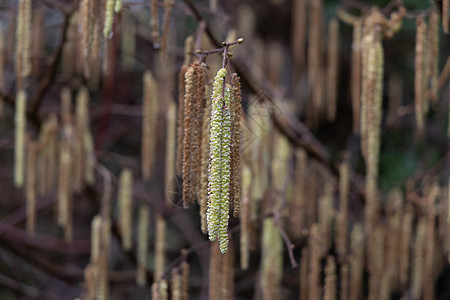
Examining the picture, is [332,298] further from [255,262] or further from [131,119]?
[131,119]

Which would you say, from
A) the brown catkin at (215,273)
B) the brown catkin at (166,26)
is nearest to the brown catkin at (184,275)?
the brown catkin at (215,273)

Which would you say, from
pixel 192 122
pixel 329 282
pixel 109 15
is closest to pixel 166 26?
pixel 109 15

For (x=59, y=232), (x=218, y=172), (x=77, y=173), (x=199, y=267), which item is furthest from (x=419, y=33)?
(x=59, y=232)

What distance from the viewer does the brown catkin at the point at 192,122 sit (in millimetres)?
905

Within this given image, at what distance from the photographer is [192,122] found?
3.00 feet

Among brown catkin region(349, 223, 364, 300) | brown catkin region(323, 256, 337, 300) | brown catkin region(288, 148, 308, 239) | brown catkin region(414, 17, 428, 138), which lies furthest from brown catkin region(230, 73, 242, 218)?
brown catkin region(288, 148, 308, 239)

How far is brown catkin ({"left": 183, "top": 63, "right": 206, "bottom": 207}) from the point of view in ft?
2.97

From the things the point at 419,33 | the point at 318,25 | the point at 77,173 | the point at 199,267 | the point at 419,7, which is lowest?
the point at 199,267

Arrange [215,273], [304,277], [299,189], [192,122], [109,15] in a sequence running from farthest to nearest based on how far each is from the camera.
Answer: [299,189], [304,277], [215,273], [109,15], [192,122]

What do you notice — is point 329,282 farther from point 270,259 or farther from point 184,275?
point 184,275

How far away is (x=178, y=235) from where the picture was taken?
3316 millimetres

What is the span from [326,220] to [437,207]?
0.37m

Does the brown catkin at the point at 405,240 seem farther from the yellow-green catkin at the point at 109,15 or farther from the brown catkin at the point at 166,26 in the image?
the yellow-green catkin at the point at 109,15

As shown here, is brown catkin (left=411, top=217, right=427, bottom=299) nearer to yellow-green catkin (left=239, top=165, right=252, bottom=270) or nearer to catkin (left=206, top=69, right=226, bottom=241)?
yellow-green catkin (left=239, top=165, right=252, bottom=270)
